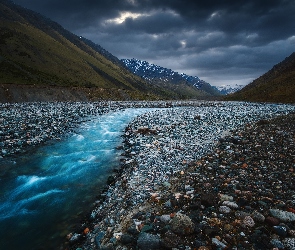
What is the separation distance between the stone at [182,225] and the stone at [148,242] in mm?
558

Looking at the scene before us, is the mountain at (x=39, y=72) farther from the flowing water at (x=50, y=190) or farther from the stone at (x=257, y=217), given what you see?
the stone at (x=257, y=217)

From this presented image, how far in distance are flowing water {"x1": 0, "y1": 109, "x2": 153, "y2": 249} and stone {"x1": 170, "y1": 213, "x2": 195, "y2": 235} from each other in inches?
143

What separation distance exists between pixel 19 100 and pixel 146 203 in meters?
58.7

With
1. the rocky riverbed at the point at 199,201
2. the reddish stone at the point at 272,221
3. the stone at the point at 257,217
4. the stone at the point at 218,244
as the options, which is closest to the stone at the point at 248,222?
the rocky riverbed at the point at 199,201

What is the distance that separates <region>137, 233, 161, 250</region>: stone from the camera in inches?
207

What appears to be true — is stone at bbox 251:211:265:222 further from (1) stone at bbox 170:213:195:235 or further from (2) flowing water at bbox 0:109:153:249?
(2) flowing water at bbox 0:109:153:249

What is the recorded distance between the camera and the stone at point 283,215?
19.1 ft

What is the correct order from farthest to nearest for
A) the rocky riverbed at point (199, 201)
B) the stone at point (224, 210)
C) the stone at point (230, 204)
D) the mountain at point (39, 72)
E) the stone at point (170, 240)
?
the mountain at point (39, 72)
the stone at point (230, 204)
the stone at point (224, 210)
the rocky riverbed at point (199, 201)
the stone at point (170, 240)

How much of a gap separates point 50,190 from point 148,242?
6866 mm

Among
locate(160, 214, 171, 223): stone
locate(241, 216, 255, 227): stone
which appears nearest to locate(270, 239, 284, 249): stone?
locate(241, 216, 255, 227): stone

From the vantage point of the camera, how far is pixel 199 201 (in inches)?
276

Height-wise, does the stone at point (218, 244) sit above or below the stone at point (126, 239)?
above

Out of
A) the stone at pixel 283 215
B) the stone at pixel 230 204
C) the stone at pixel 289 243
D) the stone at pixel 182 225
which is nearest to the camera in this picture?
the stone at pixel 289 243

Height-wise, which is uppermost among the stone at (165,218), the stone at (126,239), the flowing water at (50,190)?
the stone at (165,218)
